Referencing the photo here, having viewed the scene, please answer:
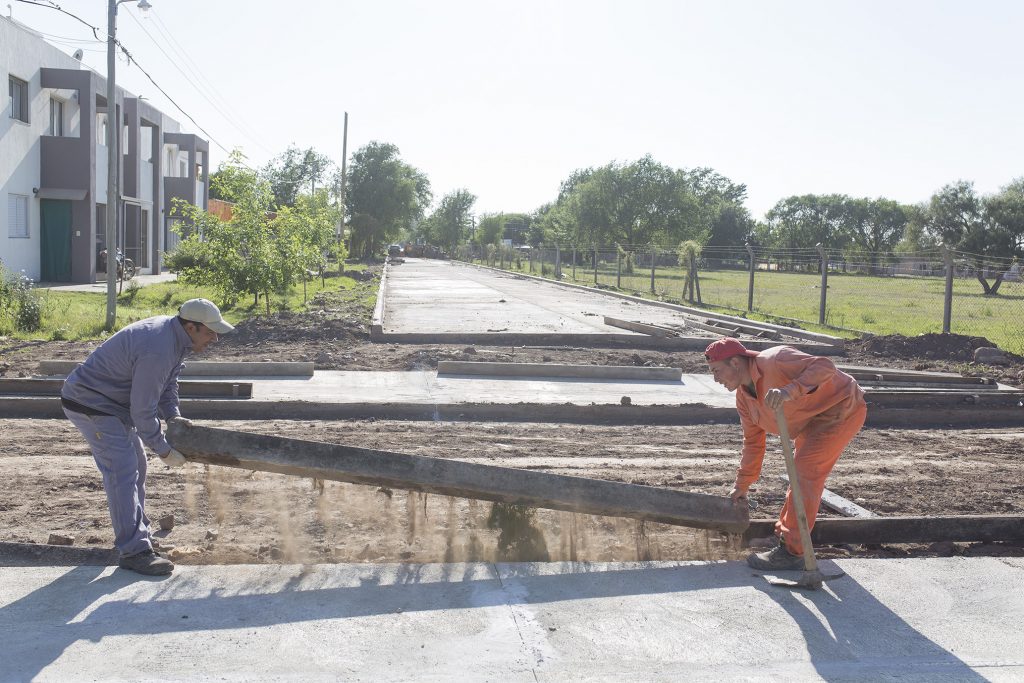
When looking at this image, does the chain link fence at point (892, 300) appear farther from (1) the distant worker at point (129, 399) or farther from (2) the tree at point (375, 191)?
(2) the tree at point (375, 191)

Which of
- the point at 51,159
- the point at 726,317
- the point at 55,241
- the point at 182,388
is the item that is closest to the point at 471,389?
the point at 182,388

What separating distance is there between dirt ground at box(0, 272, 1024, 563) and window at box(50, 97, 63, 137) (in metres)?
19.6

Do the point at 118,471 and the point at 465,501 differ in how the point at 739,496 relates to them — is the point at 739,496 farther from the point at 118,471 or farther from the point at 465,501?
the point at 118,471

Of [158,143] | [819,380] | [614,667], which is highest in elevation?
[158,143]

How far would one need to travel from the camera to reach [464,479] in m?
5.79

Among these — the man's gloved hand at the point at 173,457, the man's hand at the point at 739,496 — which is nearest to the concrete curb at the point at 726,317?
the man's hand at the point at 739,496

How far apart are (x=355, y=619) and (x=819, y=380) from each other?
2802 mm

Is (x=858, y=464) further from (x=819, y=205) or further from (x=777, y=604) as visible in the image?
(x=819, y=205)

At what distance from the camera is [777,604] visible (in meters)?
5.11

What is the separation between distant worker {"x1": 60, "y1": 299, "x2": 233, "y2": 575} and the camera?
5.05m

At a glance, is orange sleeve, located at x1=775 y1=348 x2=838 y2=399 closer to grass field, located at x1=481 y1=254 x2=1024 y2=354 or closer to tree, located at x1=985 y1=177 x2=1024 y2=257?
grass field, located at x1=481 y1=254 x2=1024 y2=354

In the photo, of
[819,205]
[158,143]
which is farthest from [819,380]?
[819,205]

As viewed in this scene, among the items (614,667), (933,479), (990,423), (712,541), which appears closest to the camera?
(614,667)

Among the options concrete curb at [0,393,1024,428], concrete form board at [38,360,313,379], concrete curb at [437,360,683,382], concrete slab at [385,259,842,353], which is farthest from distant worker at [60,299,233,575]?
concrete slab at [385,259,842,353]
